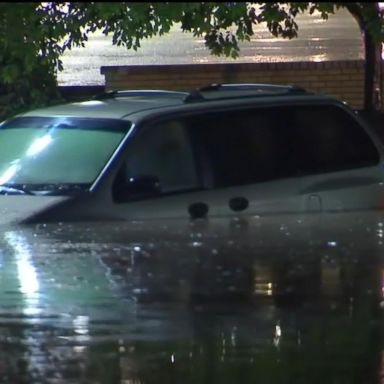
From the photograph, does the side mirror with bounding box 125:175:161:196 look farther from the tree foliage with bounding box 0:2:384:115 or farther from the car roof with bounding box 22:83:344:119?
the tree foliage with bounding box 0:2:384:115

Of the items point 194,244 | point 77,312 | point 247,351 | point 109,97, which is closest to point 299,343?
point 247,351

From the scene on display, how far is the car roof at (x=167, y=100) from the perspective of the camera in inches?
351

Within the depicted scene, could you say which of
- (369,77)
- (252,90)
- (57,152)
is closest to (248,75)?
(369,77)

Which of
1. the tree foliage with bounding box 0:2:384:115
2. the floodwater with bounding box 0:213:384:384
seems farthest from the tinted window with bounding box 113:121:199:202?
the tree foliage with bounding box 0:2:384:115

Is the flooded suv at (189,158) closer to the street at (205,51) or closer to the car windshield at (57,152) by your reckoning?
the car windshield at (57,152)

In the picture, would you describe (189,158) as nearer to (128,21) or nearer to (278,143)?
(278,143)

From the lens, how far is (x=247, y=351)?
6.23m

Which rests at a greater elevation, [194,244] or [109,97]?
[109,97]

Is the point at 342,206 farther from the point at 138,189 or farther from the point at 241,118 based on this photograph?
the point at 138,189

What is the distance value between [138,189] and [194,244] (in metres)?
0.54

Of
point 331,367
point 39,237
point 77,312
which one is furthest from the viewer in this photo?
point 39,237

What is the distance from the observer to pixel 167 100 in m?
9.16

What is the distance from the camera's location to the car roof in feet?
29.2

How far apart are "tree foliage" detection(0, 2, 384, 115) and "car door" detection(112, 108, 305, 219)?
0.92 meters
